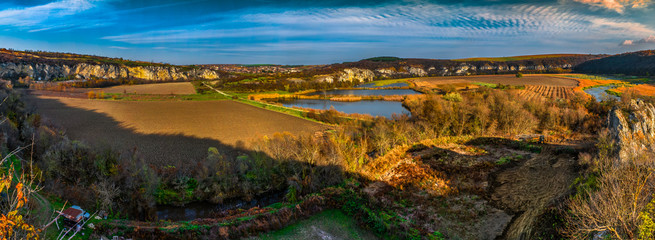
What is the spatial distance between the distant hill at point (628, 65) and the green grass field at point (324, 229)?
72.0 m

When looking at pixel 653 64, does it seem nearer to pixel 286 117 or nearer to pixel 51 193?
pixel 286 117

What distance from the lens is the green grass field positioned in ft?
42.3

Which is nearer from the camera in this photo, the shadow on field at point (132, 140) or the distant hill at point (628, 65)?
the shadow on field at point (132, 140)

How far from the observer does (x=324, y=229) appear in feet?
44.5

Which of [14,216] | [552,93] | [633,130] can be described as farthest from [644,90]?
[14,216]

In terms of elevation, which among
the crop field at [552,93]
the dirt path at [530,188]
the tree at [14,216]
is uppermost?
the tree at [14,216]

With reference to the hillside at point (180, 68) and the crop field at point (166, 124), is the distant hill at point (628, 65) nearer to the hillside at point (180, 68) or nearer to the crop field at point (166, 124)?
the hillside at point (180, 68)

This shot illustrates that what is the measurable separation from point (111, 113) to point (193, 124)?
588 inches

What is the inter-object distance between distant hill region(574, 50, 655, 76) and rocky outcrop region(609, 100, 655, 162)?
5549 centimetres

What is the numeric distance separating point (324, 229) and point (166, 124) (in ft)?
98.0

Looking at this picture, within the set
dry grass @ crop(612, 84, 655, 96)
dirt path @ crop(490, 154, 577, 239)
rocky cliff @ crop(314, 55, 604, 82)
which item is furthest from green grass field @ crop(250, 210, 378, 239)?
rocky cliff @ crop(314, 55, 604, 82)

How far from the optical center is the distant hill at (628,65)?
59.2 metres

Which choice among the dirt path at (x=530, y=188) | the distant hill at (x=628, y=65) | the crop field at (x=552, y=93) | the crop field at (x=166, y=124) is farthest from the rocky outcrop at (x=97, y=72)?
the distant hill at (x=628, y=65)

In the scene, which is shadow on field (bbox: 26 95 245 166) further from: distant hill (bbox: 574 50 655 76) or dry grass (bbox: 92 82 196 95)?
distant hill (bbox: 574 50 655 76)
